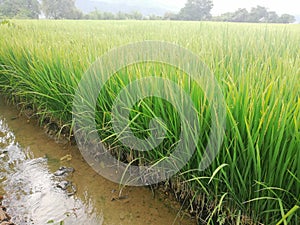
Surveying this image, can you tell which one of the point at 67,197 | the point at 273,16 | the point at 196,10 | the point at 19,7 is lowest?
the point at 67,197

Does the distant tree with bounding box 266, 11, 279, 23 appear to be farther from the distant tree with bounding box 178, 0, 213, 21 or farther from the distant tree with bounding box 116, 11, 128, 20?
the distant tree with bounding box 116, 11, 128, 20

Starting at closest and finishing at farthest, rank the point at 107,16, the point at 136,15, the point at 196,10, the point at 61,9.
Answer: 1. the point at 196,10
2. the point at 107,16
3. the point at 136,15
4. the point at 61,9

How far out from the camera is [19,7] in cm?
1831

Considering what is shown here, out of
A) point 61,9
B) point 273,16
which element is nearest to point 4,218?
point 273,16

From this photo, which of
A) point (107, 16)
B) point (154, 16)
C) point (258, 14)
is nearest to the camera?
point (258, 14)

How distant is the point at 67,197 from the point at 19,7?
20.9m

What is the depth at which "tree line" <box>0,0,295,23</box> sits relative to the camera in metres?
17.7

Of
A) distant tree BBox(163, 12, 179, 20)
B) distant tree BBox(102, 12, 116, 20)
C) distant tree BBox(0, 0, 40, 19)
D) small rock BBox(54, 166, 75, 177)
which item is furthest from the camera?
distant tree BBox(102, 12, 116, 20)

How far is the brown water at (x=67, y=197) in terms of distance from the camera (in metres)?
1.10

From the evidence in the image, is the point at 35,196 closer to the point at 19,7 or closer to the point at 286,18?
the point at 19,7

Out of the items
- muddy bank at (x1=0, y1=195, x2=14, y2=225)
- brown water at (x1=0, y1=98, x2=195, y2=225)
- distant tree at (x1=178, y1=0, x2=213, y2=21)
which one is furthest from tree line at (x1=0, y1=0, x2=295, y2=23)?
muddy bank at (x1=0, y1=195, x2=14, y2=225)

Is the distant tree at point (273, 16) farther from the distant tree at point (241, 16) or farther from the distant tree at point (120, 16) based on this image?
the distant tree at point (120, 16)

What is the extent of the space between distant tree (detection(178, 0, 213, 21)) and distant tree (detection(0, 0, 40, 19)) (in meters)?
10.8

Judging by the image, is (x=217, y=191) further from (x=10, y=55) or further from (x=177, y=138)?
(x=10, y=55)
